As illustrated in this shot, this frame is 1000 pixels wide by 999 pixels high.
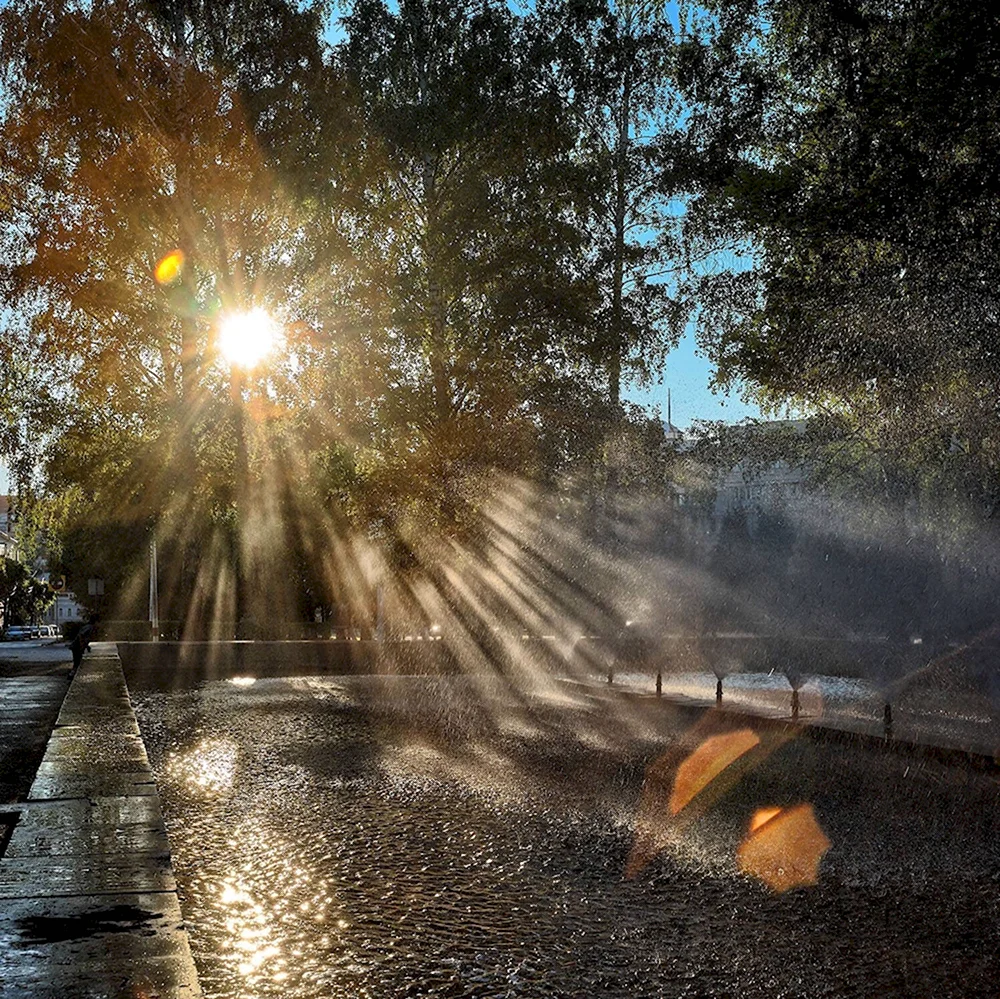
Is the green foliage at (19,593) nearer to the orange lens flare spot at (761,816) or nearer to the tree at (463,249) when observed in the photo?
the tree at (463,249)

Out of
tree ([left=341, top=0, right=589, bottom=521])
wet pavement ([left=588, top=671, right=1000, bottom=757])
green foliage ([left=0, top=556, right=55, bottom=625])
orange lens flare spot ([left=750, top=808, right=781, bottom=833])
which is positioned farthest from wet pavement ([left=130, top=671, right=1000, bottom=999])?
green foliage ([left=0, top=556, right=55, bottom=625])

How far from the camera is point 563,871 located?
5672 mm

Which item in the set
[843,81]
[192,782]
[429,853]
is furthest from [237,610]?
[429,853]

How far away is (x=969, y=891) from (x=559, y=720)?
7819 millimetres

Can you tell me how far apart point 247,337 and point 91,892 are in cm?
2118

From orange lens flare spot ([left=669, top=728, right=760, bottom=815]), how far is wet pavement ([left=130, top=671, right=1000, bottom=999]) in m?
0.12

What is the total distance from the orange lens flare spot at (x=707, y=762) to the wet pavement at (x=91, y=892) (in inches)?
132

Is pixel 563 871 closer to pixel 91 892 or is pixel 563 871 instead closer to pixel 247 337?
pixel 91 892

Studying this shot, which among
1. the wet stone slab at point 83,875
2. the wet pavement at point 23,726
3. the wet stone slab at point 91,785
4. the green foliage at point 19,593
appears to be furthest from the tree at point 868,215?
the green foliage at point 19,593

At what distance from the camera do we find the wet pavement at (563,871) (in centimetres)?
414

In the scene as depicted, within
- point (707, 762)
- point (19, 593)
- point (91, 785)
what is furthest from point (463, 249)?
point (19, 593)

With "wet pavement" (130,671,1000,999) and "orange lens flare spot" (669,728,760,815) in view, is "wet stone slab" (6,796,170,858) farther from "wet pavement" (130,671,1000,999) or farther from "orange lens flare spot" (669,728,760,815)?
"orange lens flare spot" (669,728,760,815)

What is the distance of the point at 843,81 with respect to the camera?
1902 cm

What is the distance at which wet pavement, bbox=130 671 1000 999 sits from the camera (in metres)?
4.14
